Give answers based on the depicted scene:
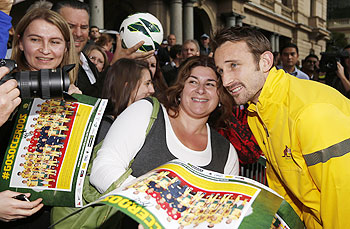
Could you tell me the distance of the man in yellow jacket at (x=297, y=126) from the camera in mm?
1669

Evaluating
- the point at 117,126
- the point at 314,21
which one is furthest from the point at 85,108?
the point at 314,21

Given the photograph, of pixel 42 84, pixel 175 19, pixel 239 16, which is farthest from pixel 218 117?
pixel 239 16

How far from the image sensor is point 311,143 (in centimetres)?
171

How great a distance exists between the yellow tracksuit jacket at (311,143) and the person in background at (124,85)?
1401mm

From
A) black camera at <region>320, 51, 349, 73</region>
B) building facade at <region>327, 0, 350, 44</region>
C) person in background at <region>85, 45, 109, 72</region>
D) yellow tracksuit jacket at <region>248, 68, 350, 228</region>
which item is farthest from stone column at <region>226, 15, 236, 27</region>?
building facade at <region>327, 0, 350, 44</region>

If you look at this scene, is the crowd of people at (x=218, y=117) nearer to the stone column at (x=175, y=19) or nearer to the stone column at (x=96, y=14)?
the stone column at (x=96, y=14)

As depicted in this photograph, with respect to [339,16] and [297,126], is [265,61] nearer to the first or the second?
[297,126]

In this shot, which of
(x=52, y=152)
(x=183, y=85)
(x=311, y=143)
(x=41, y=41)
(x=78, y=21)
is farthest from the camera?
(x=78, y=21)

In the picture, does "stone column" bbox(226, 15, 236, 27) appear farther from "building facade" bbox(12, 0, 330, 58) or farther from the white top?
the white top

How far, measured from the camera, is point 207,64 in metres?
2.84

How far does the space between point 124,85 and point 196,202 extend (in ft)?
6.40

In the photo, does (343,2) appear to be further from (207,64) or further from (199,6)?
(207,64)

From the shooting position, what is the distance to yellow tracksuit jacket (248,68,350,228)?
166 centimetres

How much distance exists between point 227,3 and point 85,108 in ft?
65.3
